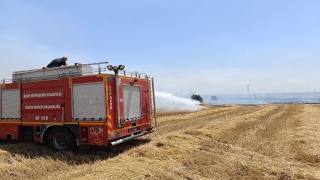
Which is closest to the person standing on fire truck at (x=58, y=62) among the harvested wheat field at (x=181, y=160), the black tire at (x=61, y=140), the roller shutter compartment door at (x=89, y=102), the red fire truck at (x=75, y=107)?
the red fire truck at (x=75, y=107)

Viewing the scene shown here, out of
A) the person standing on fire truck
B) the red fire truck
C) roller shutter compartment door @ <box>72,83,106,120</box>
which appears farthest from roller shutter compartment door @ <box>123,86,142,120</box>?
the person standing on fire truck

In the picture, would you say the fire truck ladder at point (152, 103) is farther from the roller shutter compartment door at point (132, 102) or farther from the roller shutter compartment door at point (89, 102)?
the roller shutter compartment door at point (89, 102)

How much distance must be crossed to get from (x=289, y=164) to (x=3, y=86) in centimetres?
1053

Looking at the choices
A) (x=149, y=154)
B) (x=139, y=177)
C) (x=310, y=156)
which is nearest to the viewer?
(x=139, y=177)

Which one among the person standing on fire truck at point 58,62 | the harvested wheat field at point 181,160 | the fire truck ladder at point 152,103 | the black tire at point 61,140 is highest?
the person standing on fire truck at point 58,62

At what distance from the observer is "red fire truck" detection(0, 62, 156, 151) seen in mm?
8133

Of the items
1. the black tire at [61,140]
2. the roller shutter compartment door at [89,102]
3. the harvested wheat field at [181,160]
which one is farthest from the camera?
the black tire at [61,140]

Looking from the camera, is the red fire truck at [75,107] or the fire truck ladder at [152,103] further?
the fire truck ladder at [152,103]

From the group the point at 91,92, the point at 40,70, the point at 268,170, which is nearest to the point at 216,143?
the point at 268,170

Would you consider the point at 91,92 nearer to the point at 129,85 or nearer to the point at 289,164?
the point at 129,85

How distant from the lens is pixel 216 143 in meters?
9.32

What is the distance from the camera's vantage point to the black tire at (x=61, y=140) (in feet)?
28.1

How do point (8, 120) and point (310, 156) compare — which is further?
point (8, 120)

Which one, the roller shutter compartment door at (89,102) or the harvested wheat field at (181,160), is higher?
the roller shutter compartment door at (89,102)
